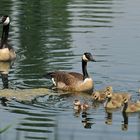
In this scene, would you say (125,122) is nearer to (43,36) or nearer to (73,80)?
(73,80)

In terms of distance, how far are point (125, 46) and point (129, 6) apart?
847 cm

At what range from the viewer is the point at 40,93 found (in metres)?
16.2

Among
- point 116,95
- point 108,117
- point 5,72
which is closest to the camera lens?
point 108,117

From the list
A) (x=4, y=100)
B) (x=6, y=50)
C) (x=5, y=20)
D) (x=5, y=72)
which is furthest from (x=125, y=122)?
(x=5, y=20)

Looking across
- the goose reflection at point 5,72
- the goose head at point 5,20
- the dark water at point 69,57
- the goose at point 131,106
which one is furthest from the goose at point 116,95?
the goose head at point 5,20

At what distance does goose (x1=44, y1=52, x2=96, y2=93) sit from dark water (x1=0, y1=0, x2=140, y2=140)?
27cm

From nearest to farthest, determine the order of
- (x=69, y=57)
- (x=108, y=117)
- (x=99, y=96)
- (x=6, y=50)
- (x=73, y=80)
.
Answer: (x=108, y=117), (x=99, y=96), (x=73, y=80), (x=69, y=57), (x=6, y=50)

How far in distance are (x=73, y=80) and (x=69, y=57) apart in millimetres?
2768

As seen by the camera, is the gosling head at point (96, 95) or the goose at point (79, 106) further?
the gosling head at point (96, 95)

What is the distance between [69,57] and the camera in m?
20.0

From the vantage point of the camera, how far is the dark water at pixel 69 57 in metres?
13.5

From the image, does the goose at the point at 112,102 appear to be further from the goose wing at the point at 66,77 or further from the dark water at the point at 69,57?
the goose wing at the point at 66,77

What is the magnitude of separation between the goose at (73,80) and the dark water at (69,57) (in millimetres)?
266

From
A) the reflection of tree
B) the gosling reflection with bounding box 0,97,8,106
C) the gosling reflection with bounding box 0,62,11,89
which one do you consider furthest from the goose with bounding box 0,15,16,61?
the gosling reflection with bounding box 0,97,8,106
